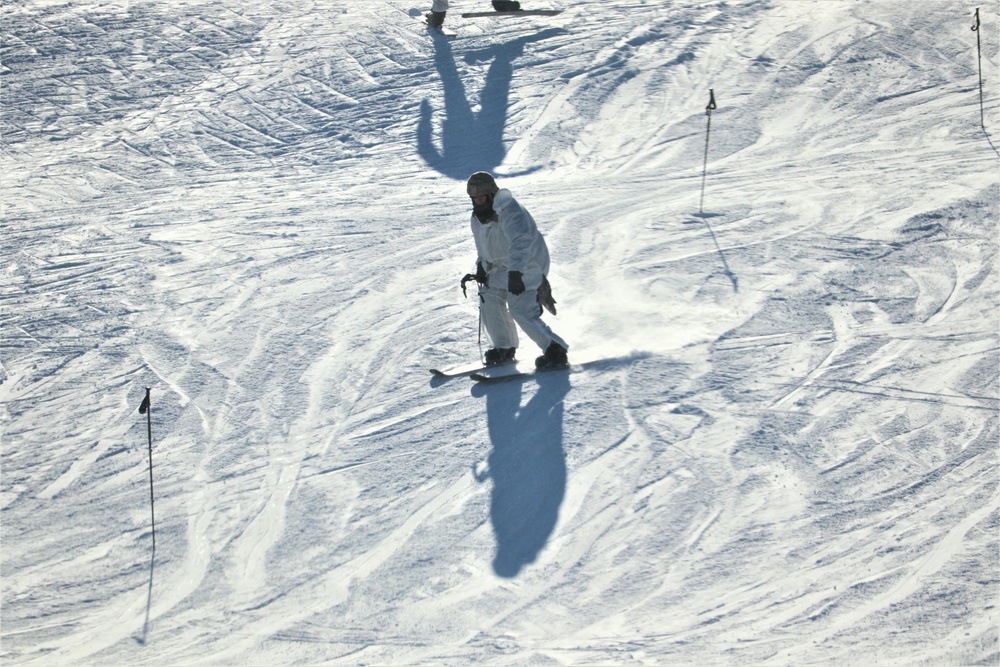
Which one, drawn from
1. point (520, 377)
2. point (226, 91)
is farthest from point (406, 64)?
point (520, 377)

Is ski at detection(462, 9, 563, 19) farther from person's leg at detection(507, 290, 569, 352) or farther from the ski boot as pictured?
person's leg at detection(507, 290, 569, 352)

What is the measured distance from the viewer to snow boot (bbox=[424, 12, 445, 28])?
1378 centimetres

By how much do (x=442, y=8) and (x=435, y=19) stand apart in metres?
0.20

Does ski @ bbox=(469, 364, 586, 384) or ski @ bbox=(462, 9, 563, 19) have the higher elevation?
ski @ bbox=(462, 9, 563, 19)

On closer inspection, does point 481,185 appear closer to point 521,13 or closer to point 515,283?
point 515,283

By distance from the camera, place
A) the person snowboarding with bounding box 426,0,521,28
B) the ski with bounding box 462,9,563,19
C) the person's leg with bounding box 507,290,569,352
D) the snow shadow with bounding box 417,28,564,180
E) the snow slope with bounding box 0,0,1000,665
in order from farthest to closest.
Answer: the ski with bounding box 462,9,563,19 < the person snowboarding with bounding box 426,0,521,28 < the snow shadow with bounding box 417,28,564,180 < the person's leg with bounding box 507,290,569,352 < the snow slope with bounding box 0,0,1000,665

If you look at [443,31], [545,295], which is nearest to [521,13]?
[443,31]

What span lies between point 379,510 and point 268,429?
1293mm

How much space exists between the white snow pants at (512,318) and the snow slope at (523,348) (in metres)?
0.33

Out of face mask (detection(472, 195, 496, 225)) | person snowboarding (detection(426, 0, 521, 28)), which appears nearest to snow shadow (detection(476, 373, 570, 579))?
face mask (detection(472, 195, 496, 225))

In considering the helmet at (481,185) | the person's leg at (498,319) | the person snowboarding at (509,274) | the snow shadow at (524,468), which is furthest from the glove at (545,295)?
the helmet at (481,185)

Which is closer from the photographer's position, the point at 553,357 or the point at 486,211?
the point at 486,211

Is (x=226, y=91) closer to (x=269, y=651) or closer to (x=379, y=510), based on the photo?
(x=379, y=510)

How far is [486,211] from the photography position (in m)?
7.43
